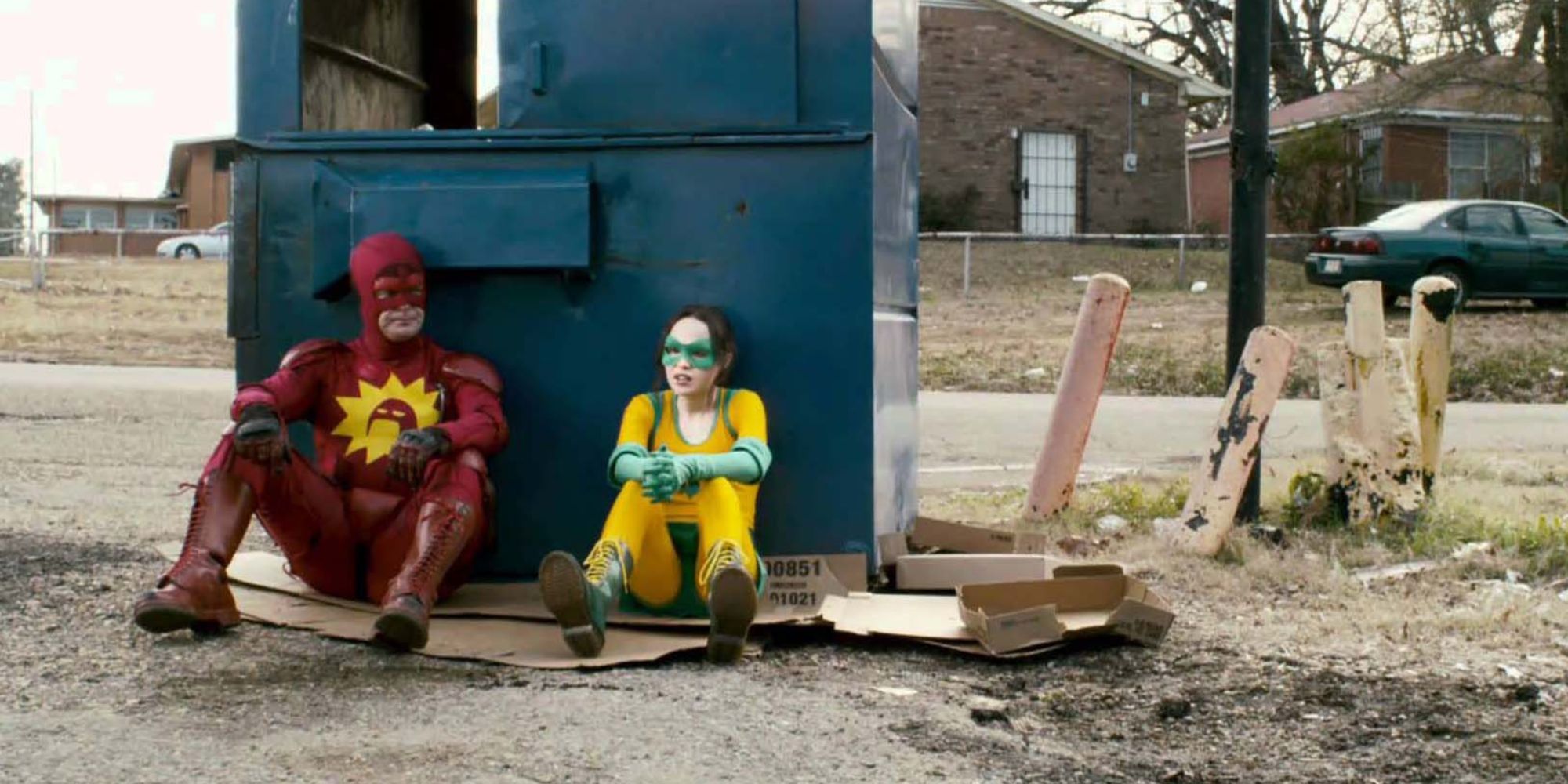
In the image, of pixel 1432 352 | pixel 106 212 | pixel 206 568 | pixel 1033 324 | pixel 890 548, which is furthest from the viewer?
pixel 106 212

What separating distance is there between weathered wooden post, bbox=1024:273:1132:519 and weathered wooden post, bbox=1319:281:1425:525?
2.96ft

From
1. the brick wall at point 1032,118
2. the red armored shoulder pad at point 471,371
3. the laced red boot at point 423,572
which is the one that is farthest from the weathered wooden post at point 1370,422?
the brick wall at point 1032,118

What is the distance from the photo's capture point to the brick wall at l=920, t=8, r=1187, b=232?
107 ft

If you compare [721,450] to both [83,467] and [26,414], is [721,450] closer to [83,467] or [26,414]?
[83,467]

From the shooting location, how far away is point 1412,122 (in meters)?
38.0

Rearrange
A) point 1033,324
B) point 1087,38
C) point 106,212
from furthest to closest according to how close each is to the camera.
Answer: point 106,212 → point 1087,38 → point 1033,324

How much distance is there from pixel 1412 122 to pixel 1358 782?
36.2 meters

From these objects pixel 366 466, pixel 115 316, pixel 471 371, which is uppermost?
pixel 115 316

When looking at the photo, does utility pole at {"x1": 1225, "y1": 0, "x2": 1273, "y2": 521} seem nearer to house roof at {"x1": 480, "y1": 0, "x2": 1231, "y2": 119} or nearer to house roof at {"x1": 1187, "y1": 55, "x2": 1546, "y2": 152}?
house roof at {"x1": 1187, "y1": 55, "x2": 1546, "y2": 152}

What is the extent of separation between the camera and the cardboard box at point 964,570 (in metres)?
6.34

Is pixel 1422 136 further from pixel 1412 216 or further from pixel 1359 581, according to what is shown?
pixel 1359 581

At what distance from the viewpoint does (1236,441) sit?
749 cm

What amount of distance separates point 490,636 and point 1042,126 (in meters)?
29.0

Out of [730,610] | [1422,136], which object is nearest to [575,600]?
[730,610]
